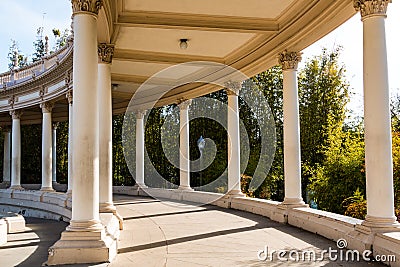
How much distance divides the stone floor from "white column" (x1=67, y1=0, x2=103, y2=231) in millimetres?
1946

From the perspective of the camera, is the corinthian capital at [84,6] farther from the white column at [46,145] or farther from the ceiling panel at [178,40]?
the white column at [46,145]

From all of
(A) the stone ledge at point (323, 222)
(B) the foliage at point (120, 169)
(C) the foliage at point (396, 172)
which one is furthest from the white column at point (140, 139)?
(C) the foliage at point (396, 172)

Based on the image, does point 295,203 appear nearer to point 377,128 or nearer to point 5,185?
point 377,128

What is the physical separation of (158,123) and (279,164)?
785 inches

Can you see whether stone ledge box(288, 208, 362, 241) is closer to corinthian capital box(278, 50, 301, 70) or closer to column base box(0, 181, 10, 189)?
corinthian capital box(278, 50, 301, 70)

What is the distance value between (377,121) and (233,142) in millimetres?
15351

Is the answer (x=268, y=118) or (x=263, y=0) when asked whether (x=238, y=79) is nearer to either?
(x=263, y=0)

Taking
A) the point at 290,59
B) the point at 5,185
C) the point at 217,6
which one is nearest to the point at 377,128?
the point at 290,59

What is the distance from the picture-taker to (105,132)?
20.3 meters

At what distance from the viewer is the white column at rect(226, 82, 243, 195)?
1161 inches

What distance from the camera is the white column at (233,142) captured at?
2950 cm

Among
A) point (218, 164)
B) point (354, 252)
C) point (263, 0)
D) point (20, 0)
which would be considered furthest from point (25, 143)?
point (354, 252)

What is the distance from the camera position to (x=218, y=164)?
180 feet

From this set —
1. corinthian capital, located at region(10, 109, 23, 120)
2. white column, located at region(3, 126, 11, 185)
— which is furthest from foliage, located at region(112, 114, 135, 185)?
corinthian capital, located at region(10, 109, 23, 120)
